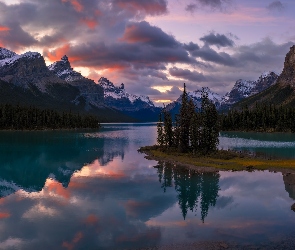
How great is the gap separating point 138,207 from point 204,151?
1923 inches

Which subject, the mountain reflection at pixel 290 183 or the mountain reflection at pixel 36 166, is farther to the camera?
the mountain reflection at pixel 36 166

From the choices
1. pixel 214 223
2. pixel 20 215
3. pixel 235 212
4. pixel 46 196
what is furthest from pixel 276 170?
pixel 20 215

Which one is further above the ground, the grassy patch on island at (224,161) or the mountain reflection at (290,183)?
the grassy patch on island at (224,161)

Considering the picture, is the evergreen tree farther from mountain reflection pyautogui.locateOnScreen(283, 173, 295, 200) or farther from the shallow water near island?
mountain reflection pyautogui.locateOnScreen(283, 173, 295, 200)

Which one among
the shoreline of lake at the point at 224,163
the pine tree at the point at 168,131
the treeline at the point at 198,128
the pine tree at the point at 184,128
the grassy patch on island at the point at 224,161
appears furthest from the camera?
the pine tree at the point at 168,131

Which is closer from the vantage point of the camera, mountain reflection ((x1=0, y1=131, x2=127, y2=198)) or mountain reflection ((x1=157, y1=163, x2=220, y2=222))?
mountain reflection ((x1=157, y1=163, x2=220, y2=222))

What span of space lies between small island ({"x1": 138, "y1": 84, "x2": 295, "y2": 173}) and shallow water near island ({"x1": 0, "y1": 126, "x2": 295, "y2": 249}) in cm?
529

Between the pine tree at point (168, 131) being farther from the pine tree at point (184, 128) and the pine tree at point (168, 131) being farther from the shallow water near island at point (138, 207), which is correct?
the shallow water near island at point (138, 207)

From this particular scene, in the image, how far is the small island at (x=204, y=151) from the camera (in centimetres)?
7238

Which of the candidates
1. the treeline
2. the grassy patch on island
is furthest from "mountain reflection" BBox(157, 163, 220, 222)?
the treeline

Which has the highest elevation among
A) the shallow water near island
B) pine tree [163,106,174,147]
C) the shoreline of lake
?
pine tree [163,106,174,147]

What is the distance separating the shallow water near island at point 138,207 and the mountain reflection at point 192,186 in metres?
0.14

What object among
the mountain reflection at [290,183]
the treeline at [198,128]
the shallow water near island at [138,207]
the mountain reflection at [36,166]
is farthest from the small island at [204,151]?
the mountain reflection at [36,166]

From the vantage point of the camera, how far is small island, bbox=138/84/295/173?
2849 inches
